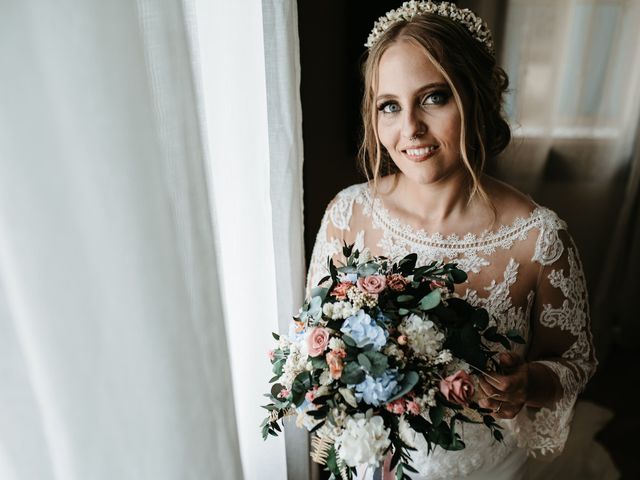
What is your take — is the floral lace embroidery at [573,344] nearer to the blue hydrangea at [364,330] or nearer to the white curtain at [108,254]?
the blue hydrangea at [364,330]

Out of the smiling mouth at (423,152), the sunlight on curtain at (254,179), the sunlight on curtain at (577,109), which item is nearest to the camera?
the sunlight on curtain at (254,179)

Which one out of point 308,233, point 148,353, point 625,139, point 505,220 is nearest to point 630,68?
point 625,139

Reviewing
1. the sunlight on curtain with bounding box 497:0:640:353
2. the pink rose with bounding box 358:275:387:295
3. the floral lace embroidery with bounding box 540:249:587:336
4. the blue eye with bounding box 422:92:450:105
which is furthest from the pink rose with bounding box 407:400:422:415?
the sunlight on curtain with bounding box 497:0:640:353

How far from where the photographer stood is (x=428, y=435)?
0.92m

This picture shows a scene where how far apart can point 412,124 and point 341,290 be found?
1.51 ft

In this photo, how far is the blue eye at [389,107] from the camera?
3.93 ft

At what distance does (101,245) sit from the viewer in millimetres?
670

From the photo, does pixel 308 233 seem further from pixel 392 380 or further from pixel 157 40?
pixel 157 40

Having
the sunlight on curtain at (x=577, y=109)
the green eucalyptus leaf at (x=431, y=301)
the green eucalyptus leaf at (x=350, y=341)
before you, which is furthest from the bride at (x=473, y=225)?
the sunlight on curtain at (x=577, y=109)

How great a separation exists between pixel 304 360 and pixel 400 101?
0.66m

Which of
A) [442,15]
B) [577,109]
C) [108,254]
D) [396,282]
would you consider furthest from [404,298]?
[577,109]

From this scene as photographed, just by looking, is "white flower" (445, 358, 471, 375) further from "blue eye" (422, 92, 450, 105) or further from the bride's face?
"blue eye" (422, 92, 450, 105)

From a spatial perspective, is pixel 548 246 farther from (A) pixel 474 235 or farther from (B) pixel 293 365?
(B) pixel 293 365

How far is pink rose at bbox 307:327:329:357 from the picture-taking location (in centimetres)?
89
